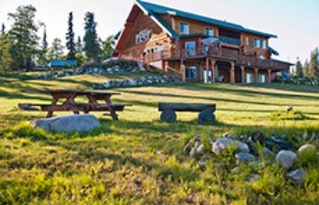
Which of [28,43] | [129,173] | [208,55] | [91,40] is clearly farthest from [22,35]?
[129,173]

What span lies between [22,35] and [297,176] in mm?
48467

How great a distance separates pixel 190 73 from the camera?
29.9 metres

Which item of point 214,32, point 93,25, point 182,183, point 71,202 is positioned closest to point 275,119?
point 182,183

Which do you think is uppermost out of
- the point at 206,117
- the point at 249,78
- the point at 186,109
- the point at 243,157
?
the point at 249,78

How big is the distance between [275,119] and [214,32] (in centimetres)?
2557

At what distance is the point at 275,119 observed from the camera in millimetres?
8172

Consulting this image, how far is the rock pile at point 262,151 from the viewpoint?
13.1 ft

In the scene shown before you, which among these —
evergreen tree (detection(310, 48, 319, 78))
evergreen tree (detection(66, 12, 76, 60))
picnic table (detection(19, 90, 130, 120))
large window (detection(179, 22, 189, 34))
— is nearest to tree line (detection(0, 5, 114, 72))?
evergreen tree (detection(66, 12, 76, 60))

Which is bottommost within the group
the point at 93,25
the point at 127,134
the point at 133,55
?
the point at 127,134

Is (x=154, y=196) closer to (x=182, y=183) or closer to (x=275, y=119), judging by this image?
(x=182, y=183)

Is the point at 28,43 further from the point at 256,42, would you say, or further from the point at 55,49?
the point at 256,42

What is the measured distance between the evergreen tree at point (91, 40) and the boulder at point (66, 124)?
4480 centimetres

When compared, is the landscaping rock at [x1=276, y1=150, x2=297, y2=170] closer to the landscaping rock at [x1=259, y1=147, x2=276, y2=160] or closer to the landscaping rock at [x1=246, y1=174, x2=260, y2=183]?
the landscaping rock at [x1=259, y1=147, x2=276, y2=160]

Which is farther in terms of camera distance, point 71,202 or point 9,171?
point 9,171
